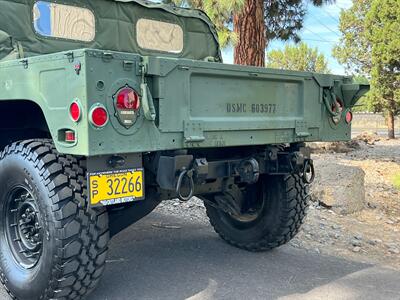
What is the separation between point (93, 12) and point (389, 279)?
132 inches

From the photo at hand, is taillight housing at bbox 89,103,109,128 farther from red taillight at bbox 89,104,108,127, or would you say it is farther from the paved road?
the paved road

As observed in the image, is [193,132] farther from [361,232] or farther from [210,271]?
[361,232]

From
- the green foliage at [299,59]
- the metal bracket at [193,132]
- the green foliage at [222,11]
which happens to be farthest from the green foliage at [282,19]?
the green foliage at [299,59]

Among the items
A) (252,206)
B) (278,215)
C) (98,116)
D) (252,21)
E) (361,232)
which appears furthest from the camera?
(252,21)

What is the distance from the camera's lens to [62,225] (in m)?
3.25

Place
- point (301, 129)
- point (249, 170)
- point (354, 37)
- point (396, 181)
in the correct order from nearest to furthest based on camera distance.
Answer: point (249, 170) → point (301, 129) → point (396, 181) → point (354, 37)

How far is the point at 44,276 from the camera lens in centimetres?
338

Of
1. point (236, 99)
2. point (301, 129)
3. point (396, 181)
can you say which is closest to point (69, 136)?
point (236, 99)

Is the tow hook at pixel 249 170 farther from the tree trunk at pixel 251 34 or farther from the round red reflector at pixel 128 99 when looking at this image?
the tree trunk at pixel 251 34

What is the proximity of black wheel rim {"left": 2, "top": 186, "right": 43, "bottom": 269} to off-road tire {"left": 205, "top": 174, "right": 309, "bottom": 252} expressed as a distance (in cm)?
165

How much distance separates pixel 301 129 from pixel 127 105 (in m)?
1.59

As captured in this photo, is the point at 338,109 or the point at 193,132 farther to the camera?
the point at 338,109

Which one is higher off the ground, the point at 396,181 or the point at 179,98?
the point at 179,98

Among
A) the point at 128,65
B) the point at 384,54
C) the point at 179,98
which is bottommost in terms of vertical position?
the point at 179,98
